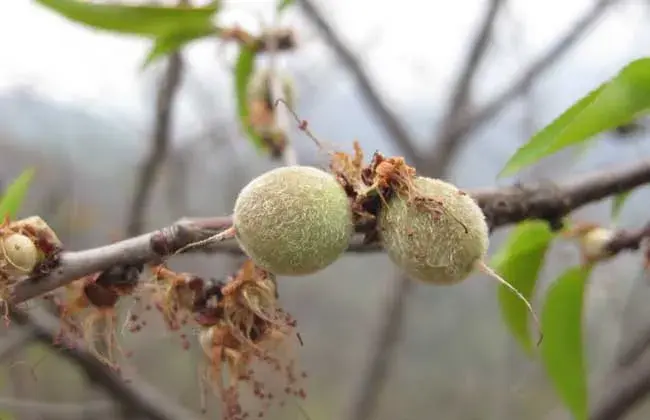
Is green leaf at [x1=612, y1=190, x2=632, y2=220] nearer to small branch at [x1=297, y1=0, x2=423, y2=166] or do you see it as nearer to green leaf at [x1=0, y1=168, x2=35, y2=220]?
green leaf at [x1=0, y1=168, x2=35, y2=220]

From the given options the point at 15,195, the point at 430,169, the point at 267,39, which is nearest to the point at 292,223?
the point at 15,195

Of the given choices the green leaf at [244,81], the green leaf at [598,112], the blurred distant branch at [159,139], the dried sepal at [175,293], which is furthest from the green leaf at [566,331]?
the blurred distant branch at [159,139]

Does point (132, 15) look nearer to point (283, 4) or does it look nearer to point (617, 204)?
point (283, 4)

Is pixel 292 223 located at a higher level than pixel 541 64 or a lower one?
higher

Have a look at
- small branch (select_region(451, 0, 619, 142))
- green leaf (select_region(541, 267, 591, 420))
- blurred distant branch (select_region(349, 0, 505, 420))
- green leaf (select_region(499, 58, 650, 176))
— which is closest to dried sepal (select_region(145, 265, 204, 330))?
green leaf (select_region(499, 58, 650, 176))

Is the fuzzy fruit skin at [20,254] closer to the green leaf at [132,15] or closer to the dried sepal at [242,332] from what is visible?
the dried sepal at [242,332]
